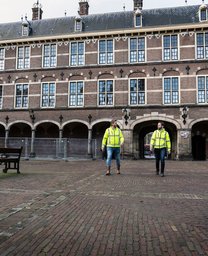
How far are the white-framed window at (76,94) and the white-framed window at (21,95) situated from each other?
443 centimetres

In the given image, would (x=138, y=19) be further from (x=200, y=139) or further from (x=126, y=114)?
(x=200, y=139)

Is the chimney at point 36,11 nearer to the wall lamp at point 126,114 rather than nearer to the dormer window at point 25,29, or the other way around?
the dormer window at point 25,29

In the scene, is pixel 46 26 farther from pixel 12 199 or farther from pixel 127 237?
pixel 127 237

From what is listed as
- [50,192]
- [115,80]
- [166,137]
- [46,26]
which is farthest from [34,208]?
[46,26]

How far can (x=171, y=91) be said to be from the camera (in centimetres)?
2417

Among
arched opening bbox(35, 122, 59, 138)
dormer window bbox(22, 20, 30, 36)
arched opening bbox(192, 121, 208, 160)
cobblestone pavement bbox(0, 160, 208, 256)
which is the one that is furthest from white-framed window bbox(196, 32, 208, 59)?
cobblestone pavement bbox(0, 160, 208, 256)

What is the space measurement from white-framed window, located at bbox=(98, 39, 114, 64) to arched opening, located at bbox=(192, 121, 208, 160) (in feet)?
32.2

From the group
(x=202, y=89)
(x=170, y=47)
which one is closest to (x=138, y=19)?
(x=170, y=47)

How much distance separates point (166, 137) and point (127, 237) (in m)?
7.40

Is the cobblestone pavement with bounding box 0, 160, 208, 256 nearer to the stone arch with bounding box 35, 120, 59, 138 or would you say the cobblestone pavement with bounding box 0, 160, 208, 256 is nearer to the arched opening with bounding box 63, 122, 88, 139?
the arched opening with bounding box 63, 122, 88, 139

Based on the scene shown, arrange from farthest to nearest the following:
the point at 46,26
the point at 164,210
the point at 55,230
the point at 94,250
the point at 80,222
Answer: the point at 46,26, the point at 164,210, the point at 80,222, the point at 55,230, the point at 94,250

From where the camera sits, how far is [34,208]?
502cm

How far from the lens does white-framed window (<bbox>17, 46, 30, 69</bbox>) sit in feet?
90.2

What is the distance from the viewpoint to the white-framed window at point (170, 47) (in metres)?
24.6
